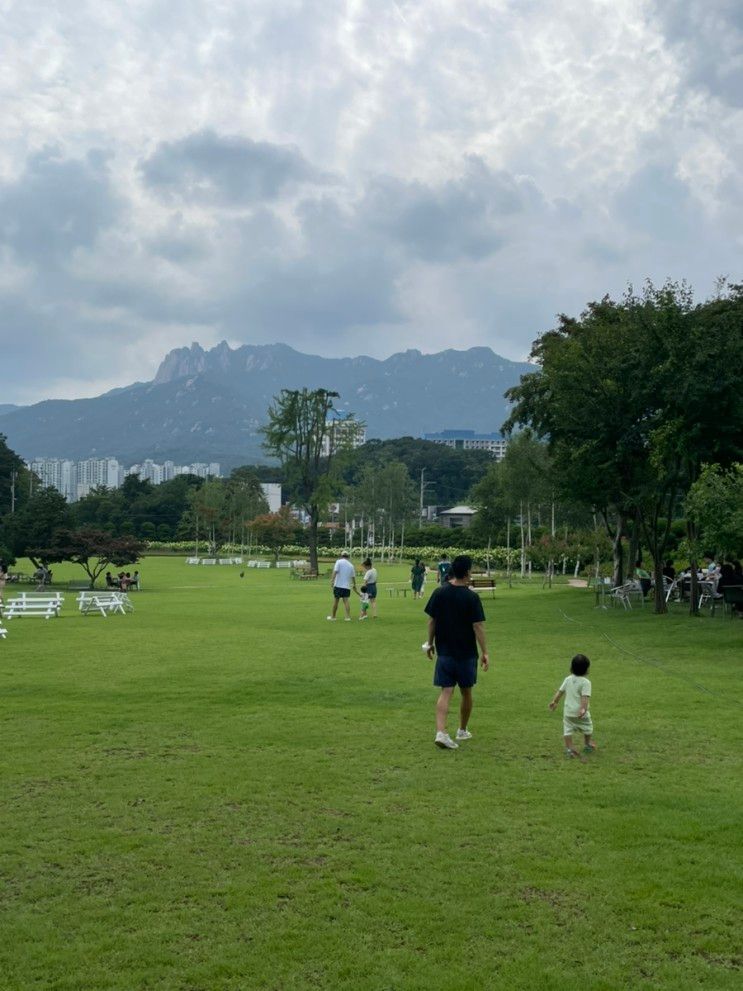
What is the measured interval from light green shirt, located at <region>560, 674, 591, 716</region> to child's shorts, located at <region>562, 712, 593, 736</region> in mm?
59

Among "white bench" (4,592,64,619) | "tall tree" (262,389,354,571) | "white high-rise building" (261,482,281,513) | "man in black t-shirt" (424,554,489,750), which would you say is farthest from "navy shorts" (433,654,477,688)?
"white high-rise building" (261,482,281,513)

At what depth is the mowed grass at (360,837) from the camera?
473 cm

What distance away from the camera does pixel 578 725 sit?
905 centimetres

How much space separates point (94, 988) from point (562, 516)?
65690 mm

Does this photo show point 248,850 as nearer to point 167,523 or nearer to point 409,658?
point 409,658

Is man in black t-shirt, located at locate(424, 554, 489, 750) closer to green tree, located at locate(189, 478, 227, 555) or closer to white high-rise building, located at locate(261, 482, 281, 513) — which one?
green tree, located at locate(189, 478, 227, 555)

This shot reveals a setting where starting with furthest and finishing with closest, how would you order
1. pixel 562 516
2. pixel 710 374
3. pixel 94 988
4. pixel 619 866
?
pixel 562 516, pixel 710 374, pixel 619 866, pixel 94 988

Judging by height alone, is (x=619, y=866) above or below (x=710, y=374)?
below

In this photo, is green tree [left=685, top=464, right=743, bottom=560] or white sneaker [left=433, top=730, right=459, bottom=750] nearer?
white sneaker [left=433, top=730, right=459, bottom=750]

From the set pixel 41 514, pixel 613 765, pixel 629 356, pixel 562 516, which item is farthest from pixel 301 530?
pixel 613 765

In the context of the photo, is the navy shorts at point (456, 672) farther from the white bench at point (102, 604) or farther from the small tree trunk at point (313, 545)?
the small tree trunk at point (313, 545)

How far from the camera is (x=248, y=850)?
6.24 metres

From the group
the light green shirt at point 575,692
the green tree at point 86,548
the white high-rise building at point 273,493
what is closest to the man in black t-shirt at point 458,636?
the light green shirt at point 575,692

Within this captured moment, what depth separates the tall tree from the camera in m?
66.1
